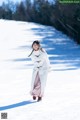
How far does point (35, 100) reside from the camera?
10.0 metres

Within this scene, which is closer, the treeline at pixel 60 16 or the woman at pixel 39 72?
the woman at pixel 39 72

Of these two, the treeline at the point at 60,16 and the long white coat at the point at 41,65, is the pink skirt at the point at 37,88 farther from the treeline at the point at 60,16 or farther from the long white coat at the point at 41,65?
the treeline at the point at 60,16

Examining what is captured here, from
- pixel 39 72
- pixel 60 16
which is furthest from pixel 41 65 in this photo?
pixel 60 16

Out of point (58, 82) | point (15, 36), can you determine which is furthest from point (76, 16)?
point (58, 82)

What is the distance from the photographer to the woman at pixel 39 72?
32.1ft

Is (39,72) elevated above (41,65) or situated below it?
below

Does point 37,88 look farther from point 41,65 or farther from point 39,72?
point 41,65

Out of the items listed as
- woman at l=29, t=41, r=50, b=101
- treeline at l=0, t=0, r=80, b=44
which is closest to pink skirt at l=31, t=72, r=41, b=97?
woman at l=29, t=41, r=50, b=101

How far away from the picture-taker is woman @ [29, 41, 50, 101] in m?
9.79

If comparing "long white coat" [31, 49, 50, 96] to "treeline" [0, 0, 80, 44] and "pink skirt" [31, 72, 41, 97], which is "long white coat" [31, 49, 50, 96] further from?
"treeline" [0, 0, 80, 44]

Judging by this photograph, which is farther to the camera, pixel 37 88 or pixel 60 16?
pixel 60 16

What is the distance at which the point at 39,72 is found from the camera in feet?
32.4

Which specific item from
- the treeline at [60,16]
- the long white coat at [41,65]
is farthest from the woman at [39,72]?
the treeline at [60,16]

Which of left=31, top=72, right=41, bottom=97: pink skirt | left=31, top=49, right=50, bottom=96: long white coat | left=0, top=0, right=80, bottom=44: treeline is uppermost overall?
left=31, top=49, right=50, bottom=96: long white coat
